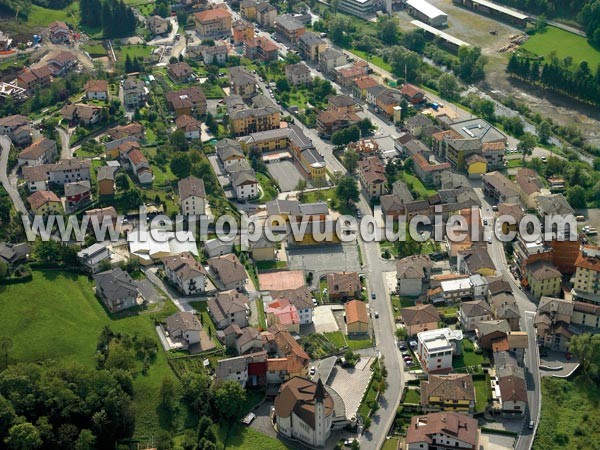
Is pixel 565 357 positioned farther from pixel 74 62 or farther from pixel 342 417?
pixel 74 62

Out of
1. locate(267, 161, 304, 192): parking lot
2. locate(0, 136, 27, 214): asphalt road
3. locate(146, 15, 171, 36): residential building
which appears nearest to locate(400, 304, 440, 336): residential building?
locate(267, 161, 304, 192): parking lot

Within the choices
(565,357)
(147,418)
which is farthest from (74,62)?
(565,357)

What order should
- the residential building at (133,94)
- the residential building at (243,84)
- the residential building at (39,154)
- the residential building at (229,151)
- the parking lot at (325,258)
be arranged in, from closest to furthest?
the parking lot at (325,258)
the residential building at (39,154)
the residential building at (229,151)
the residential building at (133,94)
the residential building at (243,84)

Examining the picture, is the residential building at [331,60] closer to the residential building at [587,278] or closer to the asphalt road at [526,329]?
the asphalt road at [526,329]

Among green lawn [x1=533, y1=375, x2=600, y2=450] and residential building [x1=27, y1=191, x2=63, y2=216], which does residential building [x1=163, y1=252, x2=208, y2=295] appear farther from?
green lawn [x1=533, y1=375, x2=600, y2=450]

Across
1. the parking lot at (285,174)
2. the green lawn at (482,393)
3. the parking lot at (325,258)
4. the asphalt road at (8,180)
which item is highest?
the asphalt road at (8,180)

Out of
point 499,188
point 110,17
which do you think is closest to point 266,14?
point 110,17

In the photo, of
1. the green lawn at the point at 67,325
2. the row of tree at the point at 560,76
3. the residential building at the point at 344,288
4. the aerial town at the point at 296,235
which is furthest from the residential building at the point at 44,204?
the row of tree at the point at 560,76

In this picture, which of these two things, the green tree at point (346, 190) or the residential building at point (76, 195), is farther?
the green tree at point (346, 190)
